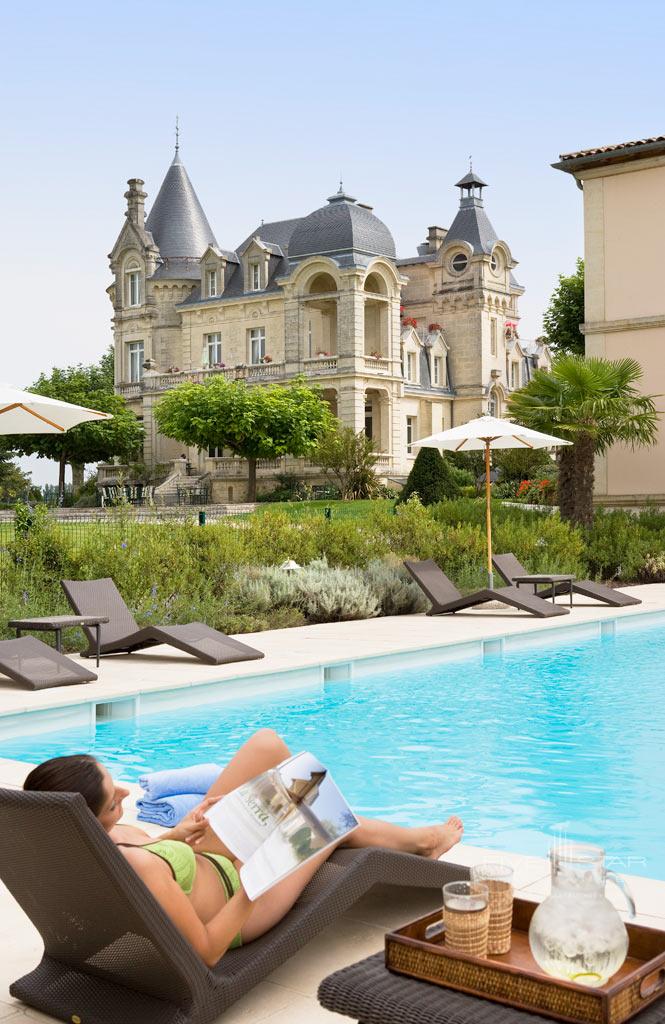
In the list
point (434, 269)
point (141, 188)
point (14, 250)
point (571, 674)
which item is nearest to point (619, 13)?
point (571, 674)

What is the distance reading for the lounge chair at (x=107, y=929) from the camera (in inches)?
106

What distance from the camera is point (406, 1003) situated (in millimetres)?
2430

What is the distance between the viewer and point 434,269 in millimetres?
54406

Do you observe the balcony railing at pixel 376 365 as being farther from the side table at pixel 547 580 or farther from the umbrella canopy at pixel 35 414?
the umbrella canopy at pixel 35 414

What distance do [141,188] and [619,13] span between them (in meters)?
42.5

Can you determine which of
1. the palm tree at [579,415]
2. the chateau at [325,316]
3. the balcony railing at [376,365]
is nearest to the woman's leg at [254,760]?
the palm tree at [579,415]

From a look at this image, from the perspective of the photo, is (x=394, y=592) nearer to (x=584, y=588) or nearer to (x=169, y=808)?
(x=584, y=588)

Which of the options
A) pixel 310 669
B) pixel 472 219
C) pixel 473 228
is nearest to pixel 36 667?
pixel 310 669

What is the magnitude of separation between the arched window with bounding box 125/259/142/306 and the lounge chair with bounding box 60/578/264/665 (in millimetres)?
46570

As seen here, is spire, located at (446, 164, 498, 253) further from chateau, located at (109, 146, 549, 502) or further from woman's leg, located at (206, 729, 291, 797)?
woman's leg, located at (206, 729, 291, 797)

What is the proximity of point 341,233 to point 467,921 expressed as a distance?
4753 cm

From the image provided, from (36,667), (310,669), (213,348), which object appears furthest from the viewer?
(213,348)

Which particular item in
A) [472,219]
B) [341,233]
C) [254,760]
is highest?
[472,219]

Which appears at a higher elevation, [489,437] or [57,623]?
[489,437]
